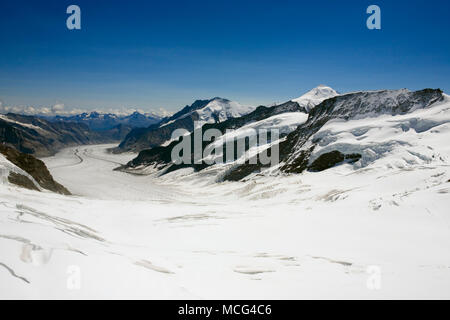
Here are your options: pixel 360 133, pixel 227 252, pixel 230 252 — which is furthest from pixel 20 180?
pixel 360 133

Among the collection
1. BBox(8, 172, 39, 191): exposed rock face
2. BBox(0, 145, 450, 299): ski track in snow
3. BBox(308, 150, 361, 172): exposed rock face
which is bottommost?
BBox(308, 150, 361, 172): exposed rock face

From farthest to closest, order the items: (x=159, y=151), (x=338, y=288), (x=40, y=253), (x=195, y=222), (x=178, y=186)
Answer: (x=159, y=151)
(x=178, y=186)
(x=195, y=222)
(x=338, y=288)
(x=40, y=253)

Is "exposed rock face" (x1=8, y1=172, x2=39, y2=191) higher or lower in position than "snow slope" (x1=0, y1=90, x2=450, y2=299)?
lower

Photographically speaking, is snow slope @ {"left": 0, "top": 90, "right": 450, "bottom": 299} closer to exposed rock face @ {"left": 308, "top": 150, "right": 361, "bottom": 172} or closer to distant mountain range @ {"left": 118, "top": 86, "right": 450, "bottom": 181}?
distant mountain range @ {"left": 118, "top": 86, "right": 450, "bottom": 181}

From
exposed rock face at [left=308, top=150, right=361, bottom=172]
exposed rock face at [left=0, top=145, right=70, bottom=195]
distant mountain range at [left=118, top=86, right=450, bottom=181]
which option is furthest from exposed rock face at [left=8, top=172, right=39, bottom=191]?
exposed rock face at [left=308, top=150, right=361, bottom=172]

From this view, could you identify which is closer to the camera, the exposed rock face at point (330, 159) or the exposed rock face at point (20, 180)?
the exposed rock face at point (20, 180)

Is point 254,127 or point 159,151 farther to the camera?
point 159,151

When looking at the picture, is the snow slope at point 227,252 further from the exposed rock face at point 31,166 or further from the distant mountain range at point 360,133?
the exposed rock face at point 31,166

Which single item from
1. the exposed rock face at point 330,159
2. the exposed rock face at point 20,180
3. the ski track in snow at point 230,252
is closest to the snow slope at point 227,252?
the ski track in snow at point 230,252

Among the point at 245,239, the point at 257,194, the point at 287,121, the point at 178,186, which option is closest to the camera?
the point at 245,239

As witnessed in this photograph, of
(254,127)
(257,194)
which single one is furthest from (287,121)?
(257,194)
